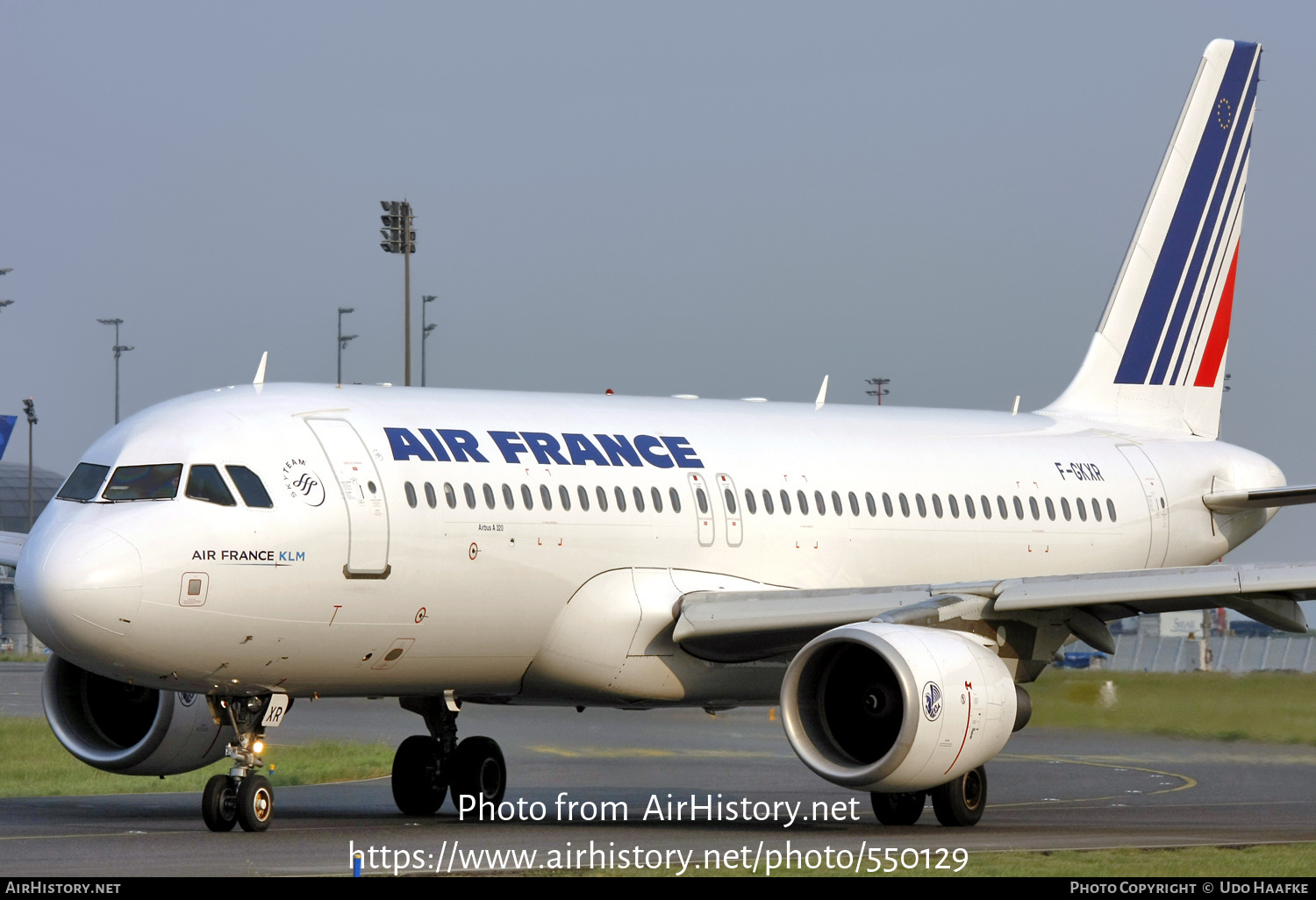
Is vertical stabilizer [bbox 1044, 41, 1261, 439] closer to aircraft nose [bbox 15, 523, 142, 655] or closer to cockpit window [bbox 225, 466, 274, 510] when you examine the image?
cockpit window [bbox 225, 466, 274, 510]

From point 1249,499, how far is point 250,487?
1434 cm

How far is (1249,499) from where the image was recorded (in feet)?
85.7

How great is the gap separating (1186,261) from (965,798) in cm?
1159

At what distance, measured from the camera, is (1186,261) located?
28547mm

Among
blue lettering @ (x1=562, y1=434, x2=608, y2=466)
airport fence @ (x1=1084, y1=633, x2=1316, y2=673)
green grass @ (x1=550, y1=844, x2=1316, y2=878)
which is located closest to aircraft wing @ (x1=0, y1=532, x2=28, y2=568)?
blue lettering @ (x1=562, y1=434, x2=608, y2=466)

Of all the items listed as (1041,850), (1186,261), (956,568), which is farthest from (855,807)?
(1186,261)

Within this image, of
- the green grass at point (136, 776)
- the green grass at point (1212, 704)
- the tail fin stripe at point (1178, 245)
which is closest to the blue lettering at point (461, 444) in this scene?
the green grass at point (136, 776)

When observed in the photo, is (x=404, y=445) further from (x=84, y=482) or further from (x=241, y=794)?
(x=241, y=794)

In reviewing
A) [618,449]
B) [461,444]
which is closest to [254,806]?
[461,444]

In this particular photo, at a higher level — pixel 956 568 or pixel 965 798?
pixel 956 568

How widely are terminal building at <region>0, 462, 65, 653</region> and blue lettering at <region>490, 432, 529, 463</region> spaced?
317ft

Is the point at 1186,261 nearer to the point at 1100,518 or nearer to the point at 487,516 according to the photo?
the point at 1100,518

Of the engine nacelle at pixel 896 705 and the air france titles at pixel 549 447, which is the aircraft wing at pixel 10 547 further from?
the engine nacelle at pixel 896 705
